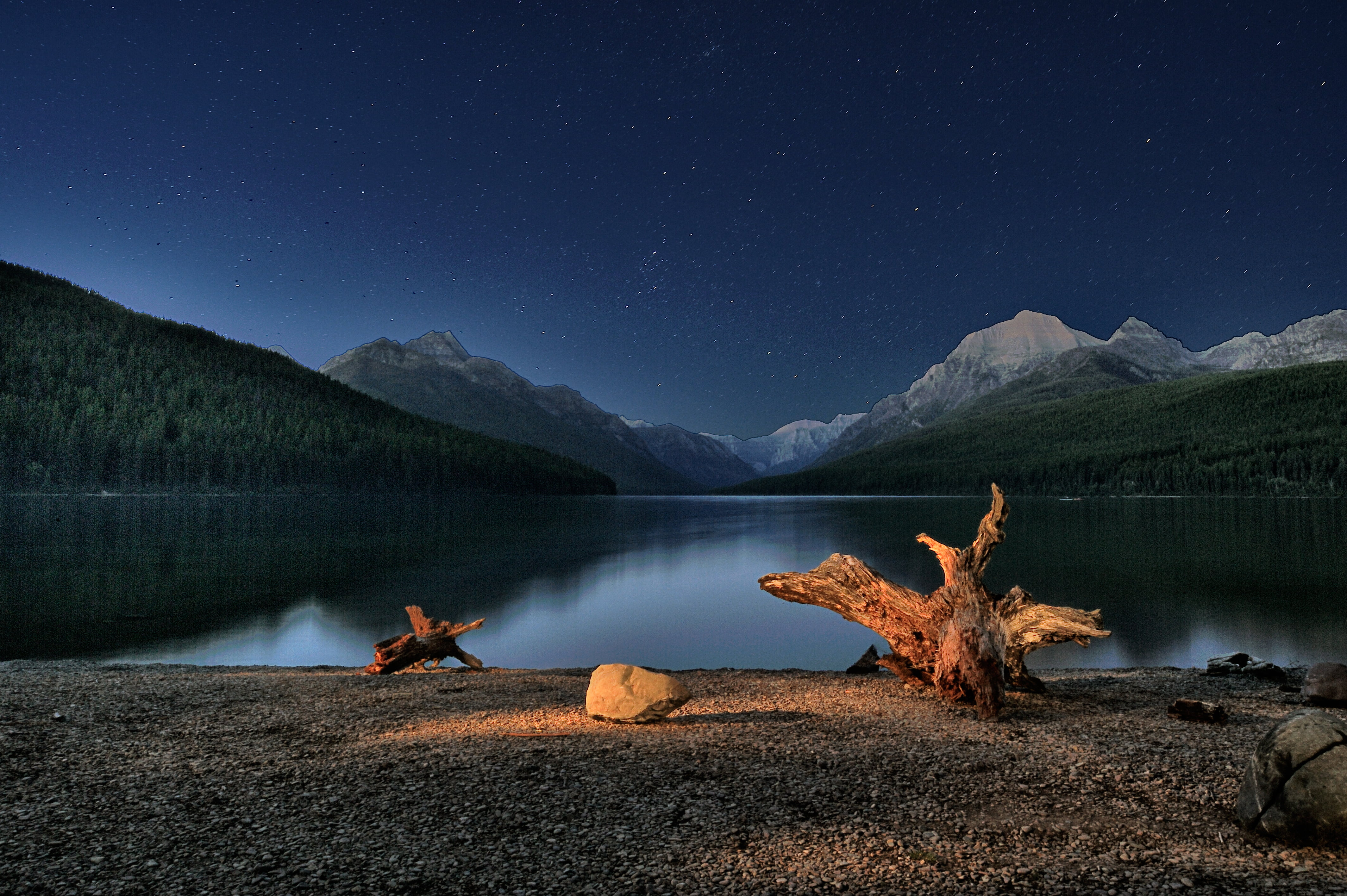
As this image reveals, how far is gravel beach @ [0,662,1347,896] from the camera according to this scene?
17.2ft

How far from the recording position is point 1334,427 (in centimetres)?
15662

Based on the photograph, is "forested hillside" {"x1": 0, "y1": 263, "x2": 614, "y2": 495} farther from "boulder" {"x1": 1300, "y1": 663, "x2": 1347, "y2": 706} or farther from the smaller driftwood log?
"boulder" {"x1": 1300, "y1": 663, "x2": 1347, "y2": 706}

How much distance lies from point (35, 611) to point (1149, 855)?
112 ft

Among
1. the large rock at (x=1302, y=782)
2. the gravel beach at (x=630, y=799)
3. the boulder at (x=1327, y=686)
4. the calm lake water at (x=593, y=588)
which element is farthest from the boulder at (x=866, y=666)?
the large rock at (x=1302, y=782)

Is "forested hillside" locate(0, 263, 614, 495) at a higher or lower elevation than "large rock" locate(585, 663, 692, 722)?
higher

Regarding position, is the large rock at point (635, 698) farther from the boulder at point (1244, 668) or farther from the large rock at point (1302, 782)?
the boulder at point (1244, 668)

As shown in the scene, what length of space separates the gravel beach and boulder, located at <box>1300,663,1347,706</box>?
512 mm

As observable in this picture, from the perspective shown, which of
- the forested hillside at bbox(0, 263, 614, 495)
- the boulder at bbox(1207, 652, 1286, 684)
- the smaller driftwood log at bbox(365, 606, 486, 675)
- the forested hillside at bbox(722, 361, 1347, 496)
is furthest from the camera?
the forested hillside at bbox(722, 361, 1347, 496)

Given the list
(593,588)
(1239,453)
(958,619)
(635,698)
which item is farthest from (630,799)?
(1239,453)

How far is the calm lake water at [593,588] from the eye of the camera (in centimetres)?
2122

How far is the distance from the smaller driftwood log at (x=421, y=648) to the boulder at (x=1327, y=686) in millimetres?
17194

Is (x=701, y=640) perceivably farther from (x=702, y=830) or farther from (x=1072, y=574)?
(x=1072, y=574)

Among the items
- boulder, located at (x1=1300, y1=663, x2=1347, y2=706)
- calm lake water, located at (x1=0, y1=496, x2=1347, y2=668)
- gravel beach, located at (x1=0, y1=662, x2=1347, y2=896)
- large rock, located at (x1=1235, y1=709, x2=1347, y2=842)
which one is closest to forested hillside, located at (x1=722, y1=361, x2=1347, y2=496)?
calm lake water, located at (x1=0, y1=496, x2=1347, y2=668)

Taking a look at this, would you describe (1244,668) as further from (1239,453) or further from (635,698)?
(1239,453)
